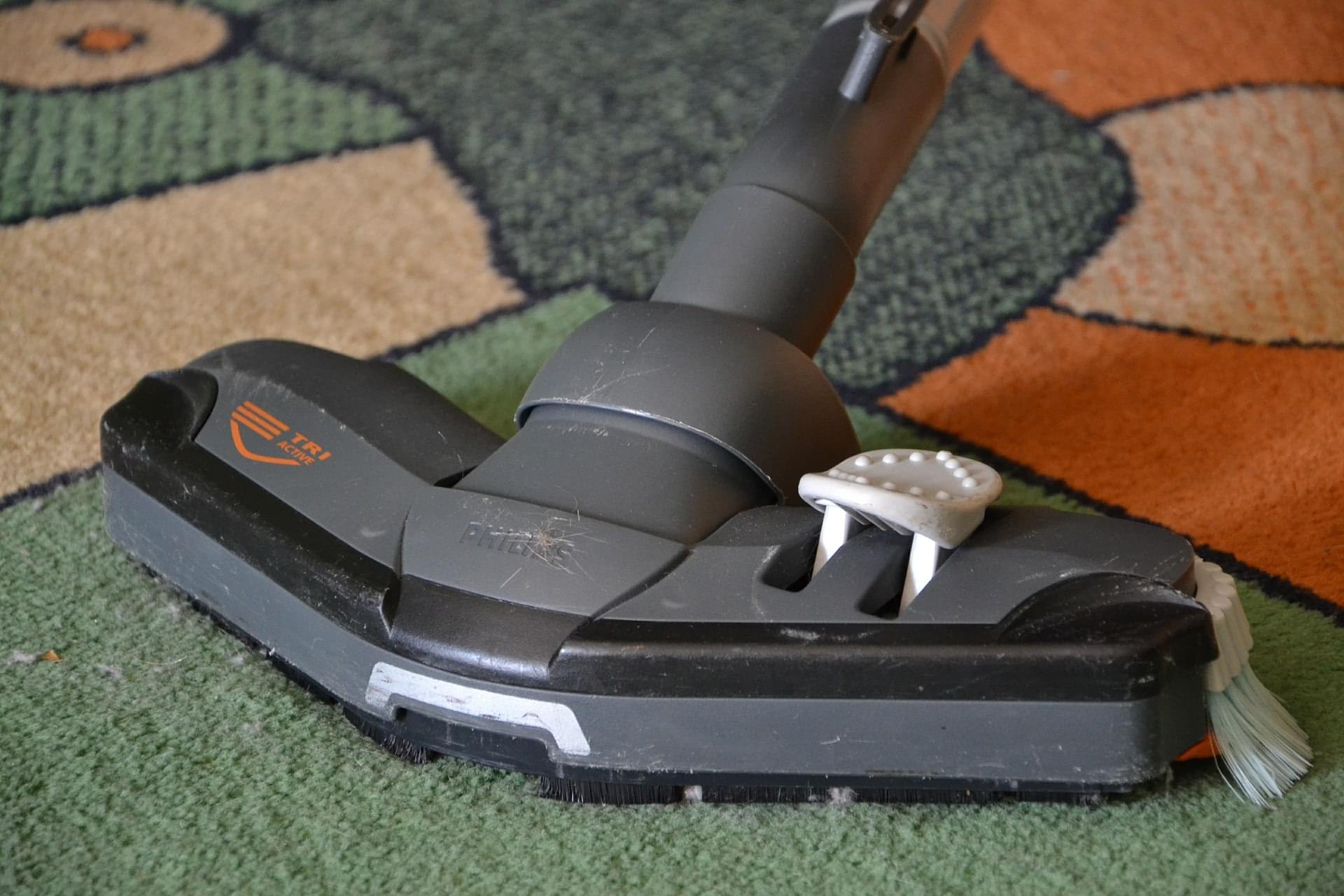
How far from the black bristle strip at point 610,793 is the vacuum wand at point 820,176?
315 mm

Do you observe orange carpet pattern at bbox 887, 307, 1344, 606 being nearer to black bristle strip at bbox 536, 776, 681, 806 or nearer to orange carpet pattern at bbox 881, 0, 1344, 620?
orange carpet pattern at bbox 881, 0, 1344, 620

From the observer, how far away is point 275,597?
78 cm

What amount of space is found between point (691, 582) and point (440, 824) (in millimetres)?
186

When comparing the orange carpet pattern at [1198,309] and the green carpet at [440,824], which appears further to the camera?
the orange carpet pattern at [1198,309]

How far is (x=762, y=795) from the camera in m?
0.73

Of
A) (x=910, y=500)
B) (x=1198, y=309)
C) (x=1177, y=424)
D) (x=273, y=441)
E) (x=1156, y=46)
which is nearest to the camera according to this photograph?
(x=910, y=500)

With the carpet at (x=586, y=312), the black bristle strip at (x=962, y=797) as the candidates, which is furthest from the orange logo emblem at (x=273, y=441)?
the black bristle strip at (x=962, y=797)

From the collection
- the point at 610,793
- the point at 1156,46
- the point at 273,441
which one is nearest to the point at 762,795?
the point at 610,793

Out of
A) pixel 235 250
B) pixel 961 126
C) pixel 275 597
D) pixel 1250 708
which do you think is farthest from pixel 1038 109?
pixel 275 597

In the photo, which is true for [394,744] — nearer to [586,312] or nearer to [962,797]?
[962,797]

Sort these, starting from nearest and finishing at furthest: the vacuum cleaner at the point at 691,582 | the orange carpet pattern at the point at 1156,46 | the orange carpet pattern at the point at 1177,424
A: the vacuum cleaner at the point at 691,582 → the orange carpet pattern at the point at 1177,424 → the orange carpet pattern at the point at 1156,46

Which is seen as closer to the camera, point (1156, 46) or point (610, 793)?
point (610, 793)

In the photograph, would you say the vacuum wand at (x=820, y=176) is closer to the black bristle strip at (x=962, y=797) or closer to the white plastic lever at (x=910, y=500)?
the white plastic lever at (x=910, y=500)

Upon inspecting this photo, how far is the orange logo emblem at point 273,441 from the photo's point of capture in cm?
84
